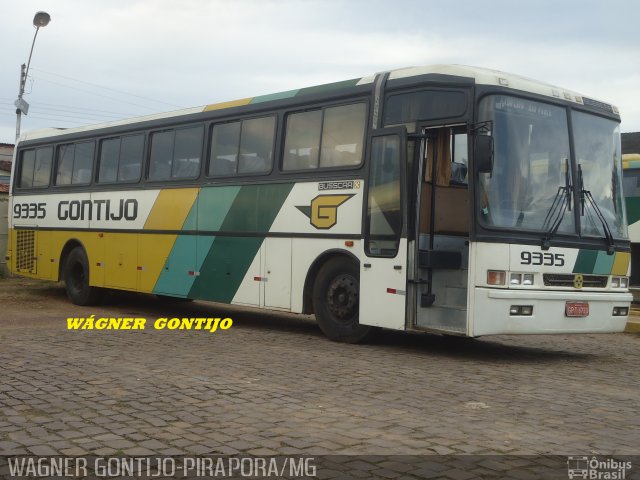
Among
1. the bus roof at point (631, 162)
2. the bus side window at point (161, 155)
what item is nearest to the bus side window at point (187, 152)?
the bus side window at point (161, 155)

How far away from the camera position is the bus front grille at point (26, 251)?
1861 cm

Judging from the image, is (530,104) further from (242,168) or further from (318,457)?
(318,457)

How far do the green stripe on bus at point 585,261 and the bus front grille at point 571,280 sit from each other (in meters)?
0.09

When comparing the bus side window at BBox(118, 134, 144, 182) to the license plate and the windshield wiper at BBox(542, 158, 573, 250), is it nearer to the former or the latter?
the windshield wiper at BBox(542, 158, 573, 250)

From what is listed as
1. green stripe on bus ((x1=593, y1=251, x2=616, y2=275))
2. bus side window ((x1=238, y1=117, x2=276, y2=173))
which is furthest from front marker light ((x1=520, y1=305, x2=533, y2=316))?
bus side window ((x1=238, y1=117, x2=276, y2=173))

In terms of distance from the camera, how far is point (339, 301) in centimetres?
1163

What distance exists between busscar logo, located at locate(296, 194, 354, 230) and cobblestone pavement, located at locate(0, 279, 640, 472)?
1622 mm

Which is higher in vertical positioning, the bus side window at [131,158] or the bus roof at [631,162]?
the bus roof at [631,162]

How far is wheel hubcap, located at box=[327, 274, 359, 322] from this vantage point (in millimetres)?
11452

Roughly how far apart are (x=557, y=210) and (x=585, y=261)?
0.76 meters

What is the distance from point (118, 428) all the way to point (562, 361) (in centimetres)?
642

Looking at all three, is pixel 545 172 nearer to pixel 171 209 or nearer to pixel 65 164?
pixel 171 209

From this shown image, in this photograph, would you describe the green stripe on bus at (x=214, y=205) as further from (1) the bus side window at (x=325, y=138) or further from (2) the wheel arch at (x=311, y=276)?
(2) the wheel arch at (x=311, y=276)

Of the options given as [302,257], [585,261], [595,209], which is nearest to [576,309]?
[585,261]
